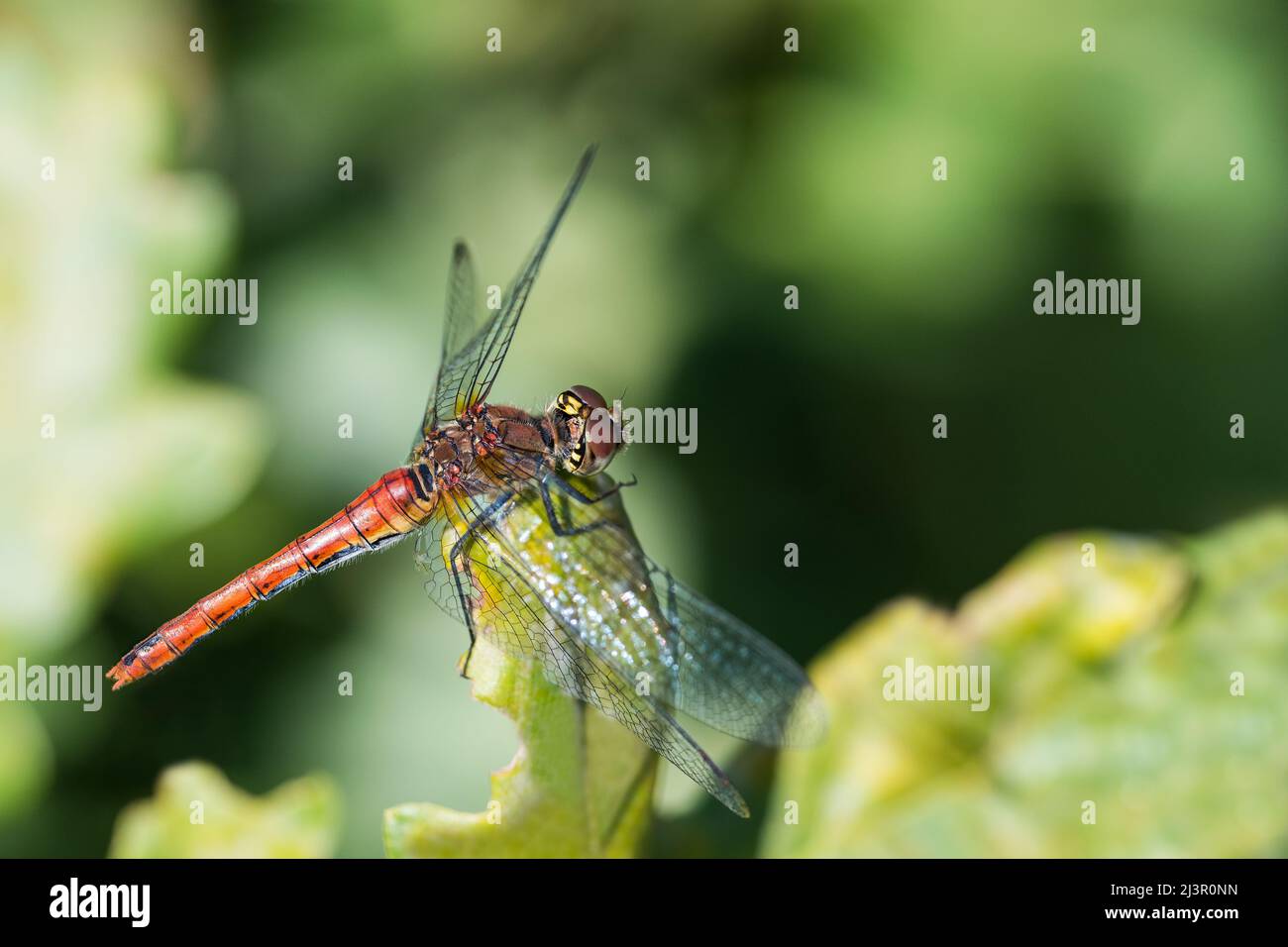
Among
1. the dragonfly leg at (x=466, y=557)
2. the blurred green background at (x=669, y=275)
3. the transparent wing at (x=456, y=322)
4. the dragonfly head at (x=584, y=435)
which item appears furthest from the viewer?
the blurred green background at (x=669, y=275)

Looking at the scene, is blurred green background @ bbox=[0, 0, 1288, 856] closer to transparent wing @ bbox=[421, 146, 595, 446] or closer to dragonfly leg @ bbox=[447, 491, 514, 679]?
transparent wing @ bbox=[421, 146, 595, 446]

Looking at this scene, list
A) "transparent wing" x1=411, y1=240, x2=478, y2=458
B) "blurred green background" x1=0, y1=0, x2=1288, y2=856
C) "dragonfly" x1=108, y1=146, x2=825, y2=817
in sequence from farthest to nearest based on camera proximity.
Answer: "blurred green background" x1=0, y1=0, x2=1288, y2=856 < "transparent wing" x1=411, y1=240, x2=478, y2=458 < "dragonfly" x1=108, y1=146, x2=825, y2=817

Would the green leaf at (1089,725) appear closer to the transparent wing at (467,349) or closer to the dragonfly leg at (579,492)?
the dragonfly leg at (579,492)

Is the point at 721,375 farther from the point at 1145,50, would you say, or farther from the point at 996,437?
the point at 1145,50

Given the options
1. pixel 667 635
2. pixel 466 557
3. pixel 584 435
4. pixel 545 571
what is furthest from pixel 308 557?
pixel 667 635

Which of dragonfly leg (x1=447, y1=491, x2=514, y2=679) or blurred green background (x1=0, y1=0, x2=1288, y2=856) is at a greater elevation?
blurred green background (x1=0, y1=0, x2=1288, y2=856)

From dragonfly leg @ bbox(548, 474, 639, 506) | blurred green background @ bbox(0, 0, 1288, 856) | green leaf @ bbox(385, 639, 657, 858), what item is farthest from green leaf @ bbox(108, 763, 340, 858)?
dragonfly leg @ bbox(548, 474, 639, 506)

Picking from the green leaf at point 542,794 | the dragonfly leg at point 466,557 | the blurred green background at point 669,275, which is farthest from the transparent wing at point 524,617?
the blurred green background at point 669,275
